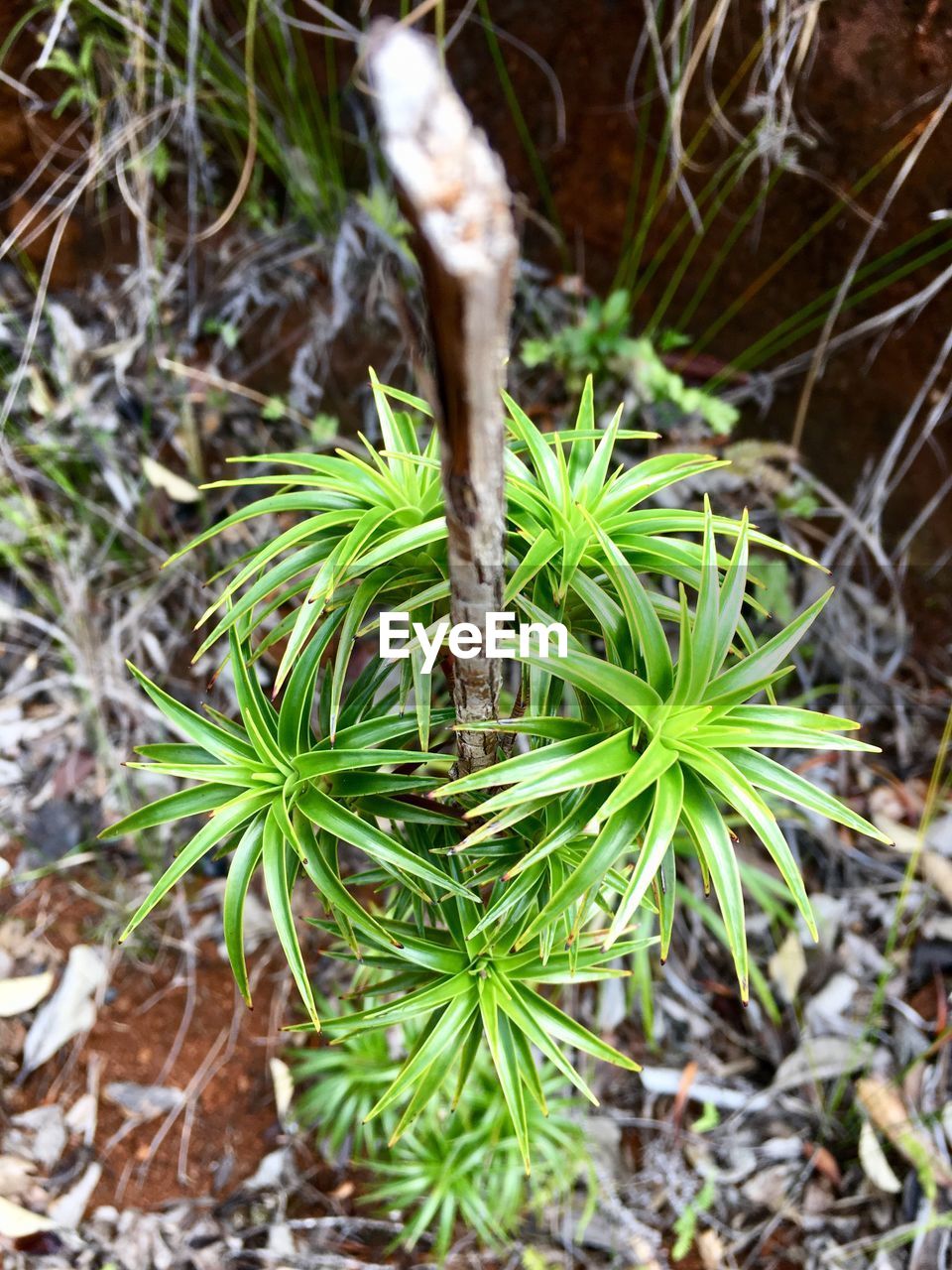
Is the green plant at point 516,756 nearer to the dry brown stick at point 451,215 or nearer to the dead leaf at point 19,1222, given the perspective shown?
the dry brown stick at point 451,215

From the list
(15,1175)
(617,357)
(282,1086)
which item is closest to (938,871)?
(617,357)

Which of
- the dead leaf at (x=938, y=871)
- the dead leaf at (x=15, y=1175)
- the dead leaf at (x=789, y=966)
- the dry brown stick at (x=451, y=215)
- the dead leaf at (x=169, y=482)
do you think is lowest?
the dead leaf at (x=15, y=1175)

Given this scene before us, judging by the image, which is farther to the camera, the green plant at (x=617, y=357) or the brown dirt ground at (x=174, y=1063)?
the green plant at (x=617, y=357)

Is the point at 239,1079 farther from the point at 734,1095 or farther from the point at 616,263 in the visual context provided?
the point at 616,263

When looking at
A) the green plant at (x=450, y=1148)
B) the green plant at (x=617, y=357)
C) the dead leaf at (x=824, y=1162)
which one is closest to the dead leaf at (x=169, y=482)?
the green plant at (x=617, y=357)

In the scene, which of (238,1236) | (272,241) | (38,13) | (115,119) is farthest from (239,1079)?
(38,13)

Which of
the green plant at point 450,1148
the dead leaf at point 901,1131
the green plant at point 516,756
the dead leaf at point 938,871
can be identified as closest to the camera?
the green plant at point 516,756
